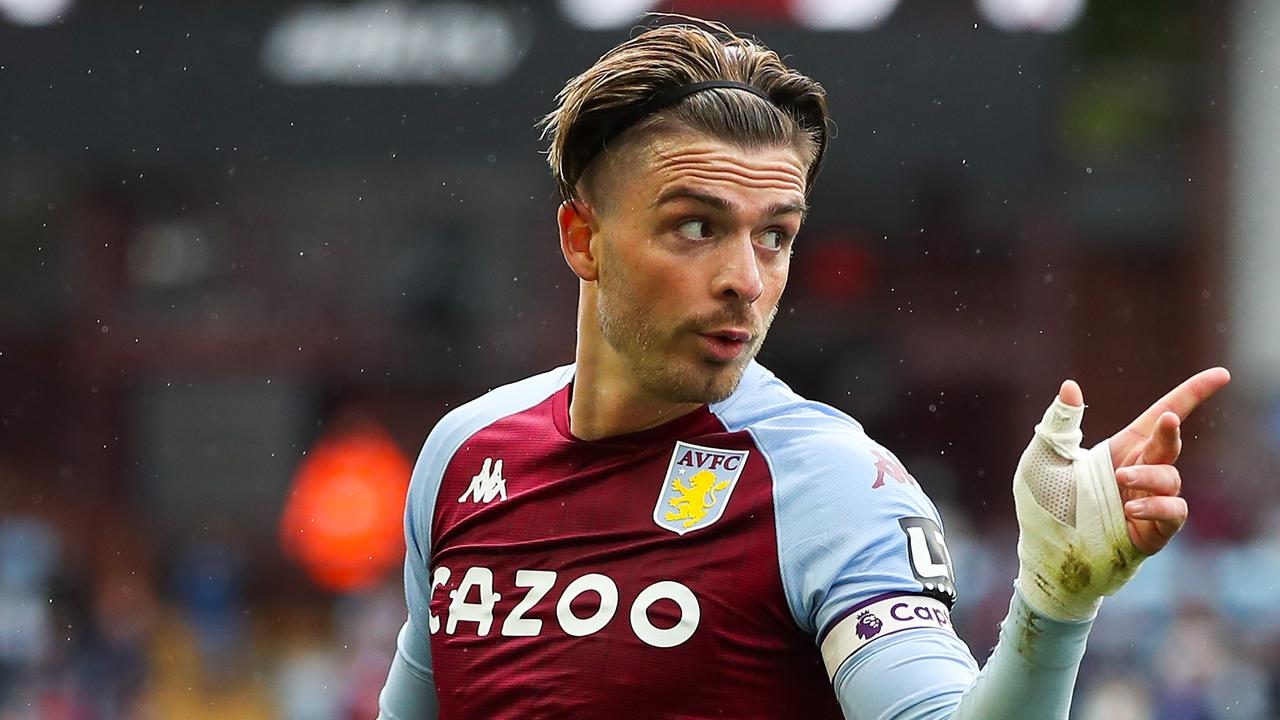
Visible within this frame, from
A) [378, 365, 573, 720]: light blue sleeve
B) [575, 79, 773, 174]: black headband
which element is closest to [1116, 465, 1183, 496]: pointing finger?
[575, 79, 773, 174]: black headband

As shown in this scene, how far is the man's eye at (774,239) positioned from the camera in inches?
130

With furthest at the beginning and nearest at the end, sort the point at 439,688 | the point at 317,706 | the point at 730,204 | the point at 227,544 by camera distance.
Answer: the point at 227,544
the point at 317,706
the point at 439,688
the point at 730,204

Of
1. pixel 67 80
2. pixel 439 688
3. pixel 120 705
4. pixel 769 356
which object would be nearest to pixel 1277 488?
pixel 769 356

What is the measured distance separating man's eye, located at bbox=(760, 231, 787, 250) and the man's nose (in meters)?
0.05

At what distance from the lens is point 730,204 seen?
10.6 ft

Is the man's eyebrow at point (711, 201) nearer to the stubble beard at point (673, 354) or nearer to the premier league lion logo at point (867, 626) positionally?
the stubble beard at point (673, 354)

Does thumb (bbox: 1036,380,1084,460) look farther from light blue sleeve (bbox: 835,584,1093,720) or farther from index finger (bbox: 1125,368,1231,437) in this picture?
light blue sleeve (bbox: 835,584,1093,720)

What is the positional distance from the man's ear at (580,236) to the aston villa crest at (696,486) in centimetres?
38

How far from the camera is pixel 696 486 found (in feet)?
10.8

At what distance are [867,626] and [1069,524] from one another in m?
0.38

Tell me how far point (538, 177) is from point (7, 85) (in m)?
4.47

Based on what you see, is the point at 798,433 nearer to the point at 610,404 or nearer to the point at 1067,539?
the point at 610,404

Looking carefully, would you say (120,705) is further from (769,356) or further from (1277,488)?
(1277,488)

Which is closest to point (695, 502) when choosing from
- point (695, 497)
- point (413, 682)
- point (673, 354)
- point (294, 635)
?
point (695, 497)
